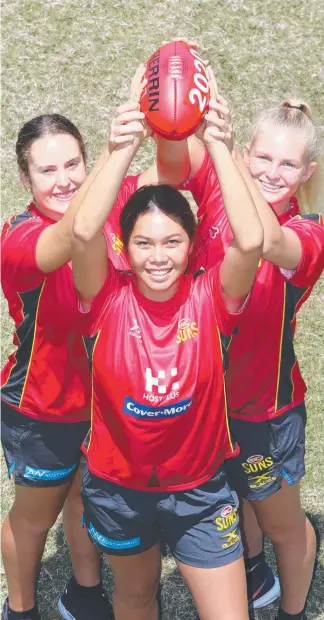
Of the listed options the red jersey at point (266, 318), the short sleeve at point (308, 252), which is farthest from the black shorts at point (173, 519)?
the short sleeve at point (308, 252)

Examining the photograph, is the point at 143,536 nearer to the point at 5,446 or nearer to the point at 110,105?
the point at 5,446

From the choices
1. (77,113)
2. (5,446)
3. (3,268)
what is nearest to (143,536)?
(5,446)

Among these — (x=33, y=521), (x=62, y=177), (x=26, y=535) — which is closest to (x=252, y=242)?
(x=62, y=177)

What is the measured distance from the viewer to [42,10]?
8953 millimetres

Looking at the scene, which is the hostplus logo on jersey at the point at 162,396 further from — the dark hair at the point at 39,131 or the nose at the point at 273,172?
the dark hair at the point at 39,131

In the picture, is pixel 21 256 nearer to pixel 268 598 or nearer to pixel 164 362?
pixel 164 362

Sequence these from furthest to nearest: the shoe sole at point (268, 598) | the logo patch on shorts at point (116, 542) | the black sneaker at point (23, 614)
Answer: the shoe sole at point (268, 598)
the black sneaker at point (23, 614)
the logo patch on shorts at point (116, 542)

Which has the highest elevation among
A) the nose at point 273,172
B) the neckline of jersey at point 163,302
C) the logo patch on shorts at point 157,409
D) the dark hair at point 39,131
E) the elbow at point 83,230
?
the dark hair at point 39,131

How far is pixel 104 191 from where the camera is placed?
4148 millimetres

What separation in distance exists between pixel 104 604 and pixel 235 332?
2.20 m

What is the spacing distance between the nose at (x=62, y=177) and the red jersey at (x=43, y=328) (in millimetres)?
191

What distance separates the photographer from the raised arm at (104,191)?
4.15 m

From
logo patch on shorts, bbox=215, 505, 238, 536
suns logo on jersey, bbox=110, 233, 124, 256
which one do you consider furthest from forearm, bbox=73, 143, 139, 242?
logo patch on shorts, bbox=215, 505, 238, 536

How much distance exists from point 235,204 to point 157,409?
0.95 meters
